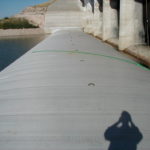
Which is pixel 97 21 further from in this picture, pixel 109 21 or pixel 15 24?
pixel 15 24

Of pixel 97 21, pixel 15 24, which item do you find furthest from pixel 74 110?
pixel 15 24

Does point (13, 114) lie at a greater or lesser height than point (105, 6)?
lesser

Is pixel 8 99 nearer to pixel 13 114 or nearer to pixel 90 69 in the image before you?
pixel 13 114

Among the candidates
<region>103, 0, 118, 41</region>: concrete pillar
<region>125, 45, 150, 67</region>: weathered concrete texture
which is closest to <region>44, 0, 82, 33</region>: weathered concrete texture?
<region>103, 0, 118, 41</region>: concrete pillar

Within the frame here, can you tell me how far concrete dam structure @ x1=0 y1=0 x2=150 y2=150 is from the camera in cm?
273

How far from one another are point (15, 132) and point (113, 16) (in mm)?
13937

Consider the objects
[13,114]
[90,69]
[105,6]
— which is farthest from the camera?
[105,6]

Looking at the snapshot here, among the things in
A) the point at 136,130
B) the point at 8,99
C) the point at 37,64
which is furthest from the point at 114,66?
the point at 136,130

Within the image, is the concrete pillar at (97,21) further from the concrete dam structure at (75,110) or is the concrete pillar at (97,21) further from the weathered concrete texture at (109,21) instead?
the concrete dam structure at (75,110)

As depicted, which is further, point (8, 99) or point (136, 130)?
point (8, 99)

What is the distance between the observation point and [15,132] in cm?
291

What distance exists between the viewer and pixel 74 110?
346cm

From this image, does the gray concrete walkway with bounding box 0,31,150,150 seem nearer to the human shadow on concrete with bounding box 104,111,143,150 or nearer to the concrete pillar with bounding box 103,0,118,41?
the human shadow on concrete with bounding box 104,111,143,150

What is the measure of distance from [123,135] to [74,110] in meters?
0.84
